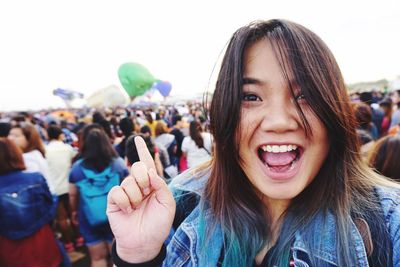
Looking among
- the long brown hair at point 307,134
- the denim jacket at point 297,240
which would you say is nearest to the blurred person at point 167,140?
the denim jacket at point 297,240

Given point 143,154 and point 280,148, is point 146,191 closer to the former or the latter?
point 143,154

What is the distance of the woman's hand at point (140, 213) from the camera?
95 cm

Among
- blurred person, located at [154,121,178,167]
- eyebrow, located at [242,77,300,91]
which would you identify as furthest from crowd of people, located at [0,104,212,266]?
eyebrow, located at [242,77,300,91]

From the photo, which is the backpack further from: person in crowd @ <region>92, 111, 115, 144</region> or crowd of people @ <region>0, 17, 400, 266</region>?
person in crowd @ <region>92, 111, 115, 144</region>

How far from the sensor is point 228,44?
1104 mm

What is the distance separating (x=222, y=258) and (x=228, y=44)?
81 centimetres

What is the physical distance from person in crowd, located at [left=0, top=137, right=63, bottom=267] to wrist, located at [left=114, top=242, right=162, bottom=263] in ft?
5.60

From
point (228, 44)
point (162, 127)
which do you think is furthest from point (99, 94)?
point (228, 44)

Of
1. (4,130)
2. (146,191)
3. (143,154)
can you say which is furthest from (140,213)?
(4,130)

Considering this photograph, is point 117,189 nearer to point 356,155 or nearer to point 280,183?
point 280,183

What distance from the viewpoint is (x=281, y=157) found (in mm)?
1041

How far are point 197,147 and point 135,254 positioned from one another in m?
3.02

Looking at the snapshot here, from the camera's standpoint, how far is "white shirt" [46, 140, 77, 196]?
3652mm

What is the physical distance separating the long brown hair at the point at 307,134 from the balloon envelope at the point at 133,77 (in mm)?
12081
